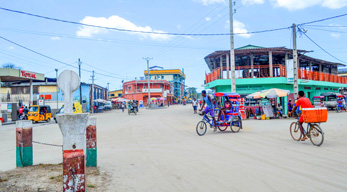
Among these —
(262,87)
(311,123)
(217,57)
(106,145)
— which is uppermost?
(217,57)

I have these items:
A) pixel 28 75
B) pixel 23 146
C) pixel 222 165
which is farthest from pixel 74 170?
pixel 28 75

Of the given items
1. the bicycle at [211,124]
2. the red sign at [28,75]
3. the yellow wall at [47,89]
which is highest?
the red sign at [28,75]

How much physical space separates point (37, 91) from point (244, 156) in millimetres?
44686

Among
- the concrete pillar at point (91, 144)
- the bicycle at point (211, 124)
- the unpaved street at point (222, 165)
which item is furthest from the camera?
the bicycle at point (211, 124)

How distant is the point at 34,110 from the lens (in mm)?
24531

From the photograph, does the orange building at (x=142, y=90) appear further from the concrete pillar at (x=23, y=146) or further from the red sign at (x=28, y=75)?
the concrete pillar at (x=23, y=146)

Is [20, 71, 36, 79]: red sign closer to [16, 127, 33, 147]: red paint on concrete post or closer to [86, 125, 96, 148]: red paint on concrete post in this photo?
[16, 127, 33, 147]: red paint on concrete post

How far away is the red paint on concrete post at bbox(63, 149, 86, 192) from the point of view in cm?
349

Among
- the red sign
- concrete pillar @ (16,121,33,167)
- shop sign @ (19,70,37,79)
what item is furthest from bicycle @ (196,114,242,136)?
the red sign

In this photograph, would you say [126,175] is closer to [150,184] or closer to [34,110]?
[150,184]

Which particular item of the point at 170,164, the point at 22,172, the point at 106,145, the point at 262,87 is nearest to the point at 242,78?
the point at 262,87

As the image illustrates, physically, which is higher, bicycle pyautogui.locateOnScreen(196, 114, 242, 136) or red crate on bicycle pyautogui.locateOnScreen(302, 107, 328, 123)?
red crate on bicycle pyautogui.locateOnScreen(302, 107, 328, 123)

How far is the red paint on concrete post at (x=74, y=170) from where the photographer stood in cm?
349

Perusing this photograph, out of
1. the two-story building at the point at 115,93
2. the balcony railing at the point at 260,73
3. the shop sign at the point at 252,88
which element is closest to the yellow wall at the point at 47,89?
the balcony railing at the point at 260,73
